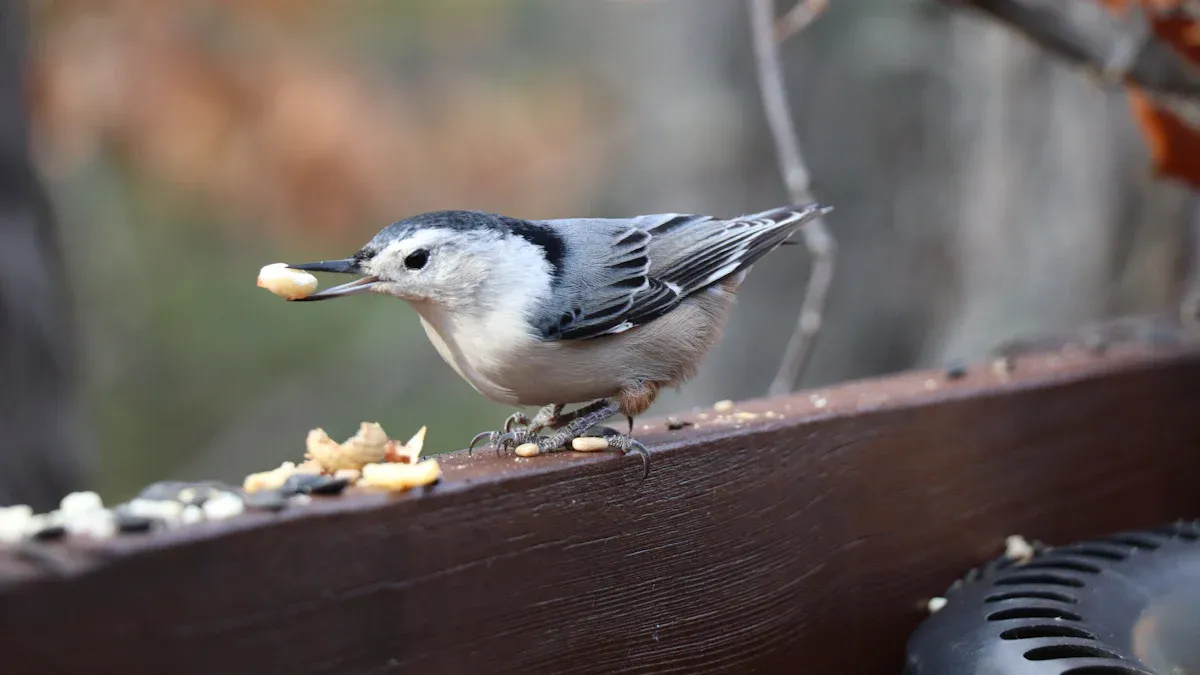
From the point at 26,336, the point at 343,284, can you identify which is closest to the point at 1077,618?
the point at 343,284

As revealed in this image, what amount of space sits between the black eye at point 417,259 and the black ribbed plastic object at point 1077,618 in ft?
3.29

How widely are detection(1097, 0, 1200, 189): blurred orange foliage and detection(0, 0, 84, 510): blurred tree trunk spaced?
3031mm

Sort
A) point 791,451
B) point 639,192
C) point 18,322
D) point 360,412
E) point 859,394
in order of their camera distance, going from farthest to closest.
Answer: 1. point 360,412
2. point 639,192
3. point 18,322
4. point 859,394
5. point 791,451

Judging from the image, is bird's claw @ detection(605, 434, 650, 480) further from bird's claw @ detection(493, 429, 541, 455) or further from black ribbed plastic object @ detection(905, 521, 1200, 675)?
black ribbed plastic object @ detection(905, 521, 1200, 675)

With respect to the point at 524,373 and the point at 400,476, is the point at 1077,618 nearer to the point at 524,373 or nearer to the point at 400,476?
the point at 524,373

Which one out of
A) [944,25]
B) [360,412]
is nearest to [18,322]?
[360,412]

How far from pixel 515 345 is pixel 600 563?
0.35 m

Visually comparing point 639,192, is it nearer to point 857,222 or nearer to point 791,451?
point 857,222

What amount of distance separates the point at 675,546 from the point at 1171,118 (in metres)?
1.85

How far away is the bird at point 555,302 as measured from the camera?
64.6 inches

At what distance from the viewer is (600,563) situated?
1543mm

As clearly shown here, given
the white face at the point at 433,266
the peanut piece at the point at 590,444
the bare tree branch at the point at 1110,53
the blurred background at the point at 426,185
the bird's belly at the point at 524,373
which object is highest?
the blurred background at the point at 426,185

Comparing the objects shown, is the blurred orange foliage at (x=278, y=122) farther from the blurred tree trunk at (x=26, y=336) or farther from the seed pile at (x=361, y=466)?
the seed pile at (x=361, y=466)

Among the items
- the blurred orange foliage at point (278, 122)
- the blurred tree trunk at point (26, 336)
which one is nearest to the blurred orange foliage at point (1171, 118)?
the blurred tree trunk at point (26, 336)
